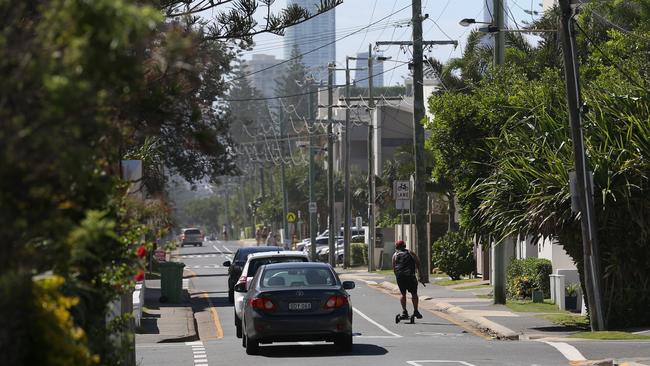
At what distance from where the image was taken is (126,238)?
960cm

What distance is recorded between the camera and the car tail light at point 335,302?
1992 cm

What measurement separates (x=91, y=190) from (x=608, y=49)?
27236 mm

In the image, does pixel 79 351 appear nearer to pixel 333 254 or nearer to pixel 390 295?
pixel 390 295

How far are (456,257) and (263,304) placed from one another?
2613 cm

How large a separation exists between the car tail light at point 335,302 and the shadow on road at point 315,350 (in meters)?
0.74

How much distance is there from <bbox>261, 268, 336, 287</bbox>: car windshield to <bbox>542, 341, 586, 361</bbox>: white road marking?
3.66 metres

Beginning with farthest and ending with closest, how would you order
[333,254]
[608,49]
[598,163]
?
[333,254], [608,49], [598,163]

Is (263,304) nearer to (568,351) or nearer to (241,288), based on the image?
(241,288)

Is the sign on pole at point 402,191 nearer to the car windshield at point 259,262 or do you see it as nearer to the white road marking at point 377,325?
the white road marking at point 377,325

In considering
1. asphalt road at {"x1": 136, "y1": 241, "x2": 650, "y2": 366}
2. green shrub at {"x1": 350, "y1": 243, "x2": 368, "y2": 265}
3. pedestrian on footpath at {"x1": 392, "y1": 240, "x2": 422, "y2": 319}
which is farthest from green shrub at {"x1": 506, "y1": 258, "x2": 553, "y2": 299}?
green shrub at {"x1": 350, "y1": 243, "x2": 368, "y2": 265}

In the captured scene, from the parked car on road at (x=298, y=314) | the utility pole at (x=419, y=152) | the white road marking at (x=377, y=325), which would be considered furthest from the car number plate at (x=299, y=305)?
the utility pole at (x=419, y=152)

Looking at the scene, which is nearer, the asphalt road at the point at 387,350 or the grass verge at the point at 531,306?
the asphalt road at the point at 387,350

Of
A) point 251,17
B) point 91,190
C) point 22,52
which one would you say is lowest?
point 91,190

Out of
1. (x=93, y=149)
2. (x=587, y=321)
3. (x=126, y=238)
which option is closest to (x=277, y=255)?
(x=587, y=321)
